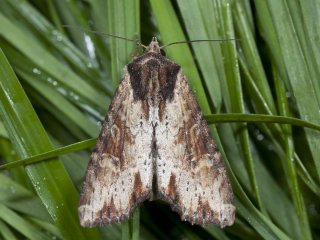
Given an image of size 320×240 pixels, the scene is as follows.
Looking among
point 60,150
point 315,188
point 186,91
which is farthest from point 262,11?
point 60,150

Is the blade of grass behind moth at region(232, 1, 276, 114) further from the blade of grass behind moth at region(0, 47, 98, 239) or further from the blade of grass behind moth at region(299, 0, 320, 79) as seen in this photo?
the blade of grass behind moth at region(0, 47, 98, 239)

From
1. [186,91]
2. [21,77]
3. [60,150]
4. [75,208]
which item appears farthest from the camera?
[21,77]

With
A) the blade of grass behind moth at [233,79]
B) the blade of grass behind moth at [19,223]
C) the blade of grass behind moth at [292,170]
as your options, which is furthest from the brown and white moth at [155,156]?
the blade of grass behind moth at [19,223]

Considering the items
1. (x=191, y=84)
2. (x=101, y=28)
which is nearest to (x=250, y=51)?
(x=191, y=84)

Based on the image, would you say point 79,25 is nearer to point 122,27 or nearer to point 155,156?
point 122,27

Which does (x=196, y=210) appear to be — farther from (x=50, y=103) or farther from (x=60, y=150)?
(x=50, y=103)

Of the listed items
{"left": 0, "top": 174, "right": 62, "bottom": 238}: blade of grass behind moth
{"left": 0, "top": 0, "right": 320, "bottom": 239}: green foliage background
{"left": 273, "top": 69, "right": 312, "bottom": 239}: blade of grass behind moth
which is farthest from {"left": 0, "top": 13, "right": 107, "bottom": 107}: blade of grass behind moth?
{"left": 273, "top": 69, "right": 312, "bottom": 239}: blade of grass behind moth

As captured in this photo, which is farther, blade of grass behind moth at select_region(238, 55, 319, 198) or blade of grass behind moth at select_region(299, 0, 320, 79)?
blade of grass behind moth at select_region(238, 55, 319, 198)
